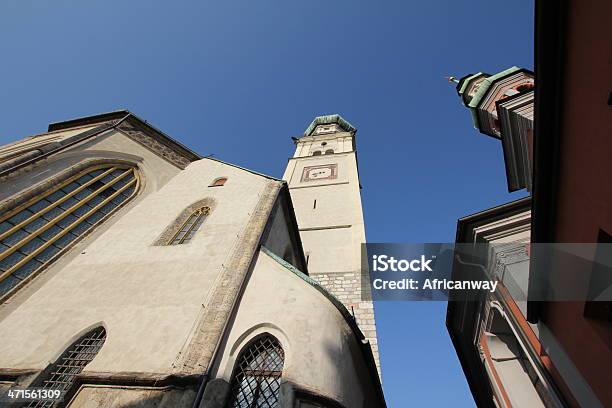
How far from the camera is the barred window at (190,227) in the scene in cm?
801

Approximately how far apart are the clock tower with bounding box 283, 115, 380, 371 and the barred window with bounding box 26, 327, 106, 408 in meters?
7.30

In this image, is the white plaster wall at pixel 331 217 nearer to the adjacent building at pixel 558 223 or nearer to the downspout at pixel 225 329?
the downspout at pixel 225 329

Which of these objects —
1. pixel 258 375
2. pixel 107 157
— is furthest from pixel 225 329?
pixel 107 157

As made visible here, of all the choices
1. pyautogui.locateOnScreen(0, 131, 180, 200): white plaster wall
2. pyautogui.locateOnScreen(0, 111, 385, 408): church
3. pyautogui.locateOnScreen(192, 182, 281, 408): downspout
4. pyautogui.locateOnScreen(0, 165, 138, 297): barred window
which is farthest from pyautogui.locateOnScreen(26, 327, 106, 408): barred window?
pyautogui.locateOnScreen(0, 131, 180, 200): white plaster wall

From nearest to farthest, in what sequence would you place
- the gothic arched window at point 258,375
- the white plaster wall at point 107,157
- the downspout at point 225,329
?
1. the downspout at point 225,329
2. the gothic arched window at point 258,375
3. the white plaster wall at point 107,157

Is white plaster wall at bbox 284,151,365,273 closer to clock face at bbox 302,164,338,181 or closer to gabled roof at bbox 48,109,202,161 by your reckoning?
clock face at bbox 302,164,338,181

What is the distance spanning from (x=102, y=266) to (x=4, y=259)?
1.78 metres

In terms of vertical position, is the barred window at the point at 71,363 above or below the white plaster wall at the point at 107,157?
below

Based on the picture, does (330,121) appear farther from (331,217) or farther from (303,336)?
(303,336)

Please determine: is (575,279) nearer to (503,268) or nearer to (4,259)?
(503,268)

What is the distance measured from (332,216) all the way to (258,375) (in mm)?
11661

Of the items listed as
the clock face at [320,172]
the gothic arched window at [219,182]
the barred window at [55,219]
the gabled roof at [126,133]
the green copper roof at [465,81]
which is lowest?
the barred window at [55,219]

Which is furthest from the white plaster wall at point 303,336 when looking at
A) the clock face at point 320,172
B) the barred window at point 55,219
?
the clock face at point 320,172

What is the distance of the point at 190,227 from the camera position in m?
8.62
